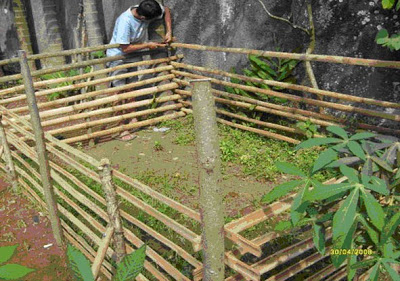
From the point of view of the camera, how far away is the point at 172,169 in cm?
519

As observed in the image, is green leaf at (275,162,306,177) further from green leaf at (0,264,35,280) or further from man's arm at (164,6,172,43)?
man's arm at (164,6,172,43)

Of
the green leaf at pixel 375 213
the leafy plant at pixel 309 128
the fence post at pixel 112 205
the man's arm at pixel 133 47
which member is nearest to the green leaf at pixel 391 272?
the green leaf at pixel 375 213

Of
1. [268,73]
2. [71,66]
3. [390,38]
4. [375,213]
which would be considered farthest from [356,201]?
[71,66]

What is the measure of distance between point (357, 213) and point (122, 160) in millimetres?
4301

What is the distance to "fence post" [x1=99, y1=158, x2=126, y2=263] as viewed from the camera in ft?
8.98

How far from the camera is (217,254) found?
1.70m

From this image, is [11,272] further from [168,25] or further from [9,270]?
[168,25]

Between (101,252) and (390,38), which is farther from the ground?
(390,38)

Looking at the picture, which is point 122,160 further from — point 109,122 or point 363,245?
point 363,245

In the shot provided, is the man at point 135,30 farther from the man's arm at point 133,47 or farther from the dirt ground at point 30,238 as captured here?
the dirt ground at point 30,238

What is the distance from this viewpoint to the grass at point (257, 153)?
15.9 feet

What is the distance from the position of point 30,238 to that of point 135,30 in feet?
12.2

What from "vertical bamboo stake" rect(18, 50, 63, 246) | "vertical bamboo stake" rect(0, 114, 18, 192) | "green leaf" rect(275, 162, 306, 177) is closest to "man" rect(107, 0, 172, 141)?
"vertical bamboo stake" rect(0, 114, 18, 192)

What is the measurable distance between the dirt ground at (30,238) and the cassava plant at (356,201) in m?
2.52
